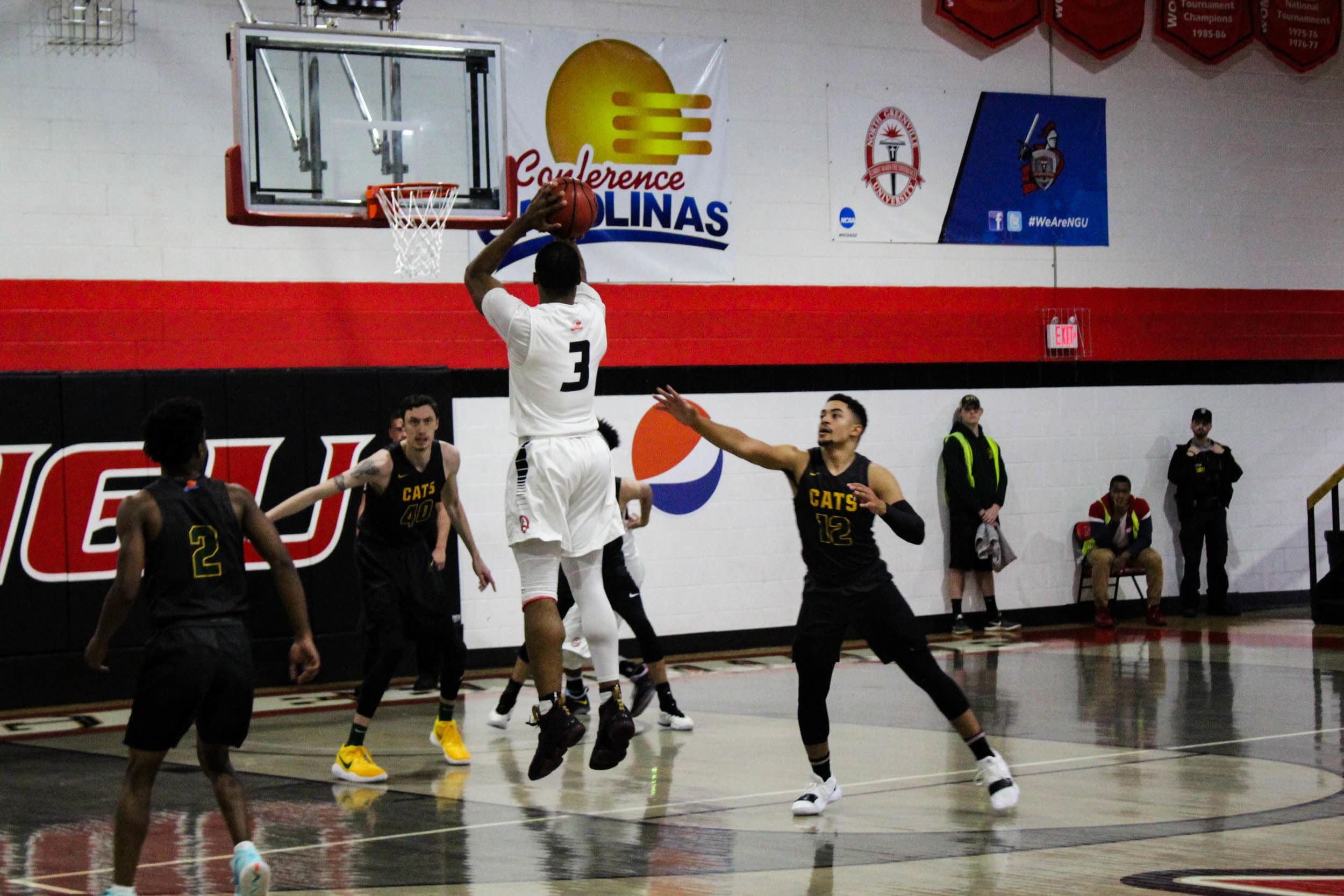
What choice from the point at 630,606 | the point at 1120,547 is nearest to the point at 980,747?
the point at 630,606

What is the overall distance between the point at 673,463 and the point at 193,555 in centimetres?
875

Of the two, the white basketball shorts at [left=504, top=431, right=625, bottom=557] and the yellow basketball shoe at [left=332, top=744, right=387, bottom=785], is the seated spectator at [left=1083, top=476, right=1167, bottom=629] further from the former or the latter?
the white basketball shorts at [left=504, top=431, right=625, bottom=557]

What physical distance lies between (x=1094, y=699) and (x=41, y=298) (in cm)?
813

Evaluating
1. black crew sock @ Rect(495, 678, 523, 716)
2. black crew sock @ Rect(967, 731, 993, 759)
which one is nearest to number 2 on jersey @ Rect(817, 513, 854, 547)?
black crew sock @ Rect(967, 731, 993, 759)

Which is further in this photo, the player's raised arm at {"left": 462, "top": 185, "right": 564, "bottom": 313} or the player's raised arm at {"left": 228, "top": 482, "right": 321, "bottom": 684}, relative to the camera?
the player's raised arm at {"left": 462, "top": 185, "right": 564, "bottom": 313}

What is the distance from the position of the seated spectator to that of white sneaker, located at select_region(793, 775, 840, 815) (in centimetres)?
842

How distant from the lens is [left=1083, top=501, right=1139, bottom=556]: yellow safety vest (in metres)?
15.1

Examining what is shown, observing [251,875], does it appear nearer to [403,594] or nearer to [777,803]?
[777,803]

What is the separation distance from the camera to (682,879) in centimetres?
566

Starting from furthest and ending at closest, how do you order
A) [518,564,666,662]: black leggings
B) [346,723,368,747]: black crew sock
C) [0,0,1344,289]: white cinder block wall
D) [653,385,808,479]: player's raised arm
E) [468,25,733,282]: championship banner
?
[468,25,733,282]: championship banner → [0,0,1344,289]: white cinder block wall → [518,564,666,662]: black leggings → [346,723,368,747]: black crew sock → [653,385,808,479]: player's raised arm

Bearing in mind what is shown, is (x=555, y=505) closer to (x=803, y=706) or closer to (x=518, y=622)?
(x=803, y=706)

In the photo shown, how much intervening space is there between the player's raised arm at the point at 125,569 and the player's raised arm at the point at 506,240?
159 cm

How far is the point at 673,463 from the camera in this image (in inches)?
543

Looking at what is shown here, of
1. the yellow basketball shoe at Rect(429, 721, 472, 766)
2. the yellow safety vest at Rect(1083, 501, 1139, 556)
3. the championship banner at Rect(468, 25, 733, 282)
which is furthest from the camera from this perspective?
the yellow safety vest at Rect(1083, 501, 1139, 556)
